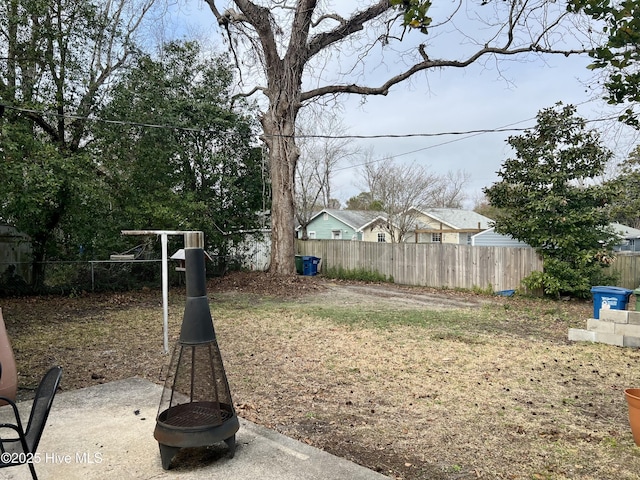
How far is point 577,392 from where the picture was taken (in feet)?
15.3

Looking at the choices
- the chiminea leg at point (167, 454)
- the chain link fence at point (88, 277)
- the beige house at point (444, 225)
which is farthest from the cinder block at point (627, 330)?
the beige house at point (444, 225)

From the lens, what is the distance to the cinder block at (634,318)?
666cm

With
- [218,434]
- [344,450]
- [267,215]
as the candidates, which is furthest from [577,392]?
[267,215]

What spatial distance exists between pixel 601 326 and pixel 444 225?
19.8 m

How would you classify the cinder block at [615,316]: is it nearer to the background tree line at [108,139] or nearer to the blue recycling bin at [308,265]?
the background tree line at [108,139]

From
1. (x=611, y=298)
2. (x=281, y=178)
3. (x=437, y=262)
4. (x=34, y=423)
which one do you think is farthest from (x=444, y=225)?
(x=34, y=423)

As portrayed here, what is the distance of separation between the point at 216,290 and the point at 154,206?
293 centimetres

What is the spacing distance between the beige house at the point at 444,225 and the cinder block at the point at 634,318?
17.8 meters

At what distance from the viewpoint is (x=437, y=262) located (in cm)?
1458

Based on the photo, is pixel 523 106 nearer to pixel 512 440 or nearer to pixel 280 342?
pixel 280 342

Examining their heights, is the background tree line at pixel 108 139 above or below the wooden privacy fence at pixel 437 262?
above

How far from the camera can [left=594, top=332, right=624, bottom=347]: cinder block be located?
6.61m

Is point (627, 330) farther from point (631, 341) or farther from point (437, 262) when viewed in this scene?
point (437, 262)

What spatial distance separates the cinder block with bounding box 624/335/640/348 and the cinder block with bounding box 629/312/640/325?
0.75 ft
